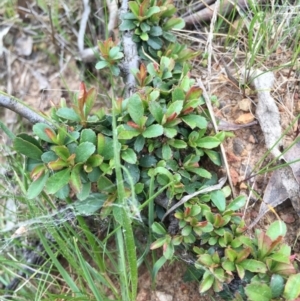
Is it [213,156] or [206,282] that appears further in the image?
[213,156]

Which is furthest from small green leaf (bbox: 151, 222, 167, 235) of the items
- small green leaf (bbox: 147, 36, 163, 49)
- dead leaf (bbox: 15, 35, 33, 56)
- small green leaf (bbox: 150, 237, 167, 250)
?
dead leaf (bbox: 15, 35, 33, 56)

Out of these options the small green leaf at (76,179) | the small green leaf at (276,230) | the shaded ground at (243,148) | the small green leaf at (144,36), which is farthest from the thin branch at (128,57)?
the small green leaf at (276,230)

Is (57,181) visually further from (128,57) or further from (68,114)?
(128,57)

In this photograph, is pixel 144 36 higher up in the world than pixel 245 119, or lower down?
higher up

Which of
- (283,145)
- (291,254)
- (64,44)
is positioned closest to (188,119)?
(283,145)

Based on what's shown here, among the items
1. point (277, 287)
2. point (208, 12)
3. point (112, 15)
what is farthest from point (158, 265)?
point (112, 15)

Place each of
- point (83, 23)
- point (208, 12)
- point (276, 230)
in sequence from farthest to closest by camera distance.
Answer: point (83, 23)
point (208, 12)
point (276, 230)

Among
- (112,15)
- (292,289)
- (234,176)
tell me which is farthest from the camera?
(112,15)
